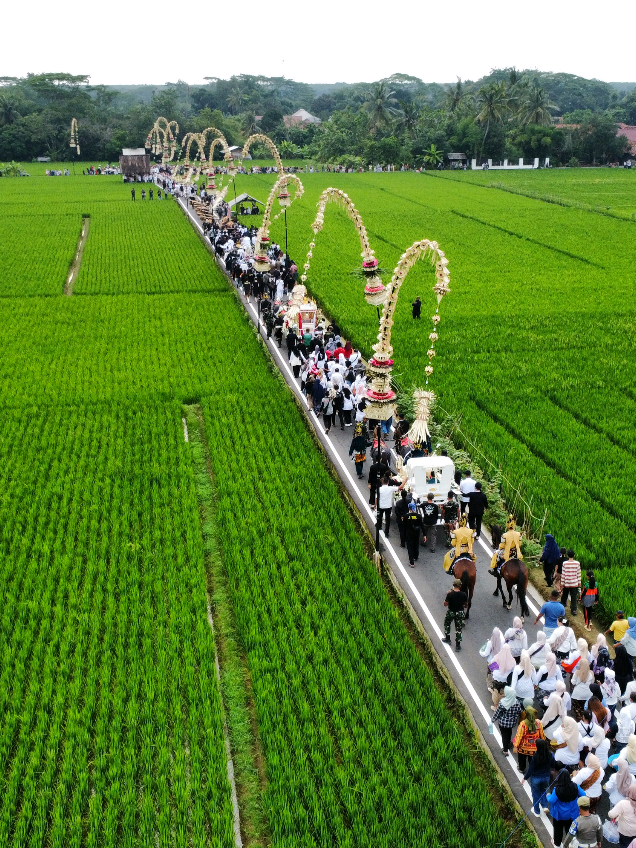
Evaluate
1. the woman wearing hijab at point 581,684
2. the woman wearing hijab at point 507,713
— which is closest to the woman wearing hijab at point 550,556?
the woman wearing hijab at point 581,684

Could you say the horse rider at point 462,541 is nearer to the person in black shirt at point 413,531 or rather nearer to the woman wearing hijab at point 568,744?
the person in black shirt at point 413,531

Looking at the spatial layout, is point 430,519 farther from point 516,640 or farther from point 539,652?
point 539,652

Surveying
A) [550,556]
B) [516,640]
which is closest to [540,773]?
[516,640]

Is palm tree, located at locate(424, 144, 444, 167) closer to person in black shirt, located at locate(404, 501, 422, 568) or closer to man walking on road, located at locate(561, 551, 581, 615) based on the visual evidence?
person in black shirt, located at locate(404, 501, 422, 568)

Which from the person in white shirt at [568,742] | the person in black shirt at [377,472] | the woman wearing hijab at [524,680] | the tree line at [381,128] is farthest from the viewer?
the tree line at [381,128]

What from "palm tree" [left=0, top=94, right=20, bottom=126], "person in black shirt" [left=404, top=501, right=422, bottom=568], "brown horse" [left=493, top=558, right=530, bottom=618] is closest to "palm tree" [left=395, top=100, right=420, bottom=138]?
"palm tree" [left=0, top=94, right=20, bottom=126]

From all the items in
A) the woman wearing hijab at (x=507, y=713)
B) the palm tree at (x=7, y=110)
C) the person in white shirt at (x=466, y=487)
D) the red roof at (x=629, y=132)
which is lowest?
the woman wearing hijab at (x=507, y=713)
